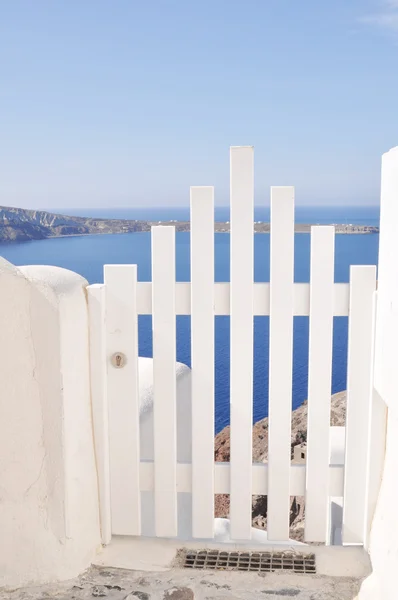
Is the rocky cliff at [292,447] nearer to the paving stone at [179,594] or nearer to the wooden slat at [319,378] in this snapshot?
the wooden slat at [319,378]

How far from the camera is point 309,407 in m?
2.67

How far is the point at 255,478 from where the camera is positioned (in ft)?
9.07

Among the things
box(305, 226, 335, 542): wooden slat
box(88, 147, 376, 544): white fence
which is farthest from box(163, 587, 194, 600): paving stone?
box(305, 226, 335, 542): wooden slat

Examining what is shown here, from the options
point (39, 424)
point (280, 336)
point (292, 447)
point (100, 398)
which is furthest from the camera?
point (292, 447)

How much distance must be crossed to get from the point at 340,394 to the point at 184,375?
3.04 metres

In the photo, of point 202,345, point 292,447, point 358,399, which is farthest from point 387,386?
point 292,447

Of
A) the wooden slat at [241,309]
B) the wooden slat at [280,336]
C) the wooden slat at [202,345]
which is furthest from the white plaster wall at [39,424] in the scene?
the wooden slat at [280,336]

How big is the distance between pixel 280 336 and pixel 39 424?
1061 mm

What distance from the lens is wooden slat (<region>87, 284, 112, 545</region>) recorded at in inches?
105

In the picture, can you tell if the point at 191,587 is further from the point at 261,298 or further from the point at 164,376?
the point at 261,298

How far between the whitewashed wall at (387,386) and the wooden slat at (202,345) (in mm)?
705

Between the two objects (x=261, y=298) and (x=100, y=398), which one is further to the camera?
(x=100, y=398)

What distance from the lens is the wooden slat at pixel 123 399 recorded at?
2.68 m

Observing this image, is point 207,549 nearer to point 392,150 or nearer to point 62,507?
point 62,507
